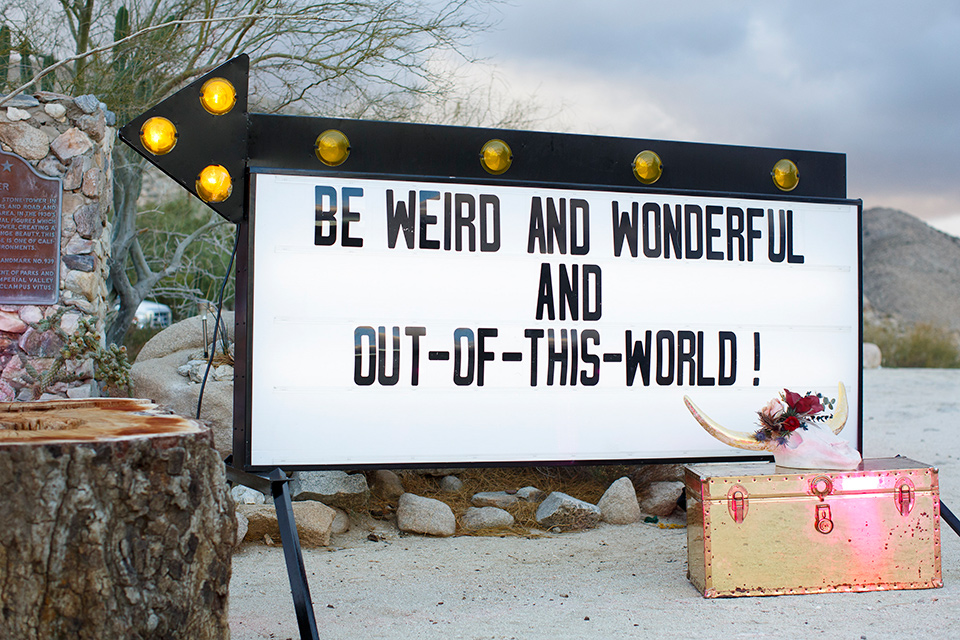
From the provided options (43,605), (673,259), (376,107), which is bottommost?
(43,605)

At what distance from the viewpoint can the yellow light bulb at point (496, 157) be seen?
403 cm

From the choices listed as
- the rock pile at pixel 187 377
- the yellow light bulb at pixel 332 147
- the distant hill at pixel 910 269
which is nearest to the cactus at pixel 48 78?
the rock pile at pixel 187 377

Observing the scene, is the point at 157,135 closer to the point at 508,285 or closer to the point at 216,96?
the point at 216,96

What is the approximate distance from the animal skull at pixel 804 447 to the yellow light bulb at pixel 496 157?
1.65m

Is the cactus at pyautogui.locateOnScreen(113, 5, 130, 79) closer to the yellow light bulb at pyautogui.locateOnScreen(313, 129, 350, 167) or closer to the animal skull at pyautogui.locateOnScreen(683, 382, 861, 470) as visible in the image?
the yellow light bulb at pyautogui.locateOnScreen(313, 129, 350, 167)

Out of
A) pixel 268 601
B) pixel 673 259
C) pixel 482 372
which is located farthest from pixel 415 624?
pixel 673 259

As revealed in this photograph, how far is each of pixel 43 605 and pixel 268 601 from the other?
1497 millimetres

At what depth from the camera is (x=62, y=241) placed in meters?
6.40

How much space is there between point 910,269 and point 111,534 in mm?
48698

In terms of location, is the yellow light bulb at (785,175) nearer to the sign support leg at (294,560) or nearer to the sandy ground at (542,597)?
the sandy ground at (542,597)

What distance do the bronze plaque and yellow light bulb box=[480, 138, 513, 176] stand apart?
417cm

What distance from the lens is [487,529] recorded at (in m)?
5.29

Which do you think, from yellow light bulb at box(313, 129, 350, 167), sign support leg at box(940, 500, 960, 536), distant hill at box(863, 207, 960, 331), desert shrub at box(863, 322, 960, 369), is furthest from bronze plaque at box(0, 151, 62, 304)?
distant hill at box(863, 207, 960, 331)

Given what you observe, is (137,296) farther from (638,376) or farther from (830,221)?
(830,221)
